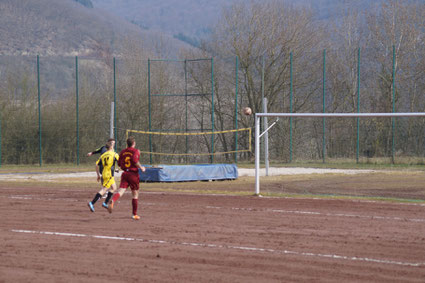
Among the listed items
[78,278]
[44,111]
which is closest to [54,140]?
[44,111]

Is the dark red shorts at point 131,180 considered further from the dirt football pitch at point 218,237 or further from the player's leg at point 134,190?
the dirt football pitch at point 218,237

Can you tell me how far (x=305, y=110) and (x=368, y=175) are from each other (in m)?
9.86

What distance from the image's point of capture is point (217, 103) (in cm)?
3412

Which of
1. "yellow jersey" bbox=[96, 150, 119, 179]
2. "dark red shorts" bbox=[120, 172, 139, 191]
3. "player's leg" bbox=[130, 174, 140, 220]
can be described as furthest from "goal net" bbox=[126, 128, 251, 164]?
"player's leg" bbox=[130, 174, 140, 220]

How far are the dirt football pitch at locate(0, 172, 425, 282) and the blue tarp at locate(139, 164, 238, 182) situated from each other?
400cm

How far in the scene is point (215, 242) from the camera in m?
10.1

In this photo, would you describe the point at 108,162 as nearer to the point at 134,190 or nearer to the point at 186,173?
the point at 134,190

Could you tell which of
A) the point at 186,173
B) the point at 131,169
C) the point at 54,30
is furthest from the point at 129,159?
the point at 54,30

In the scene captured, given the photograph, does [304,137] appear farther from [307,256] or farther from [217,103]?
[307,256]

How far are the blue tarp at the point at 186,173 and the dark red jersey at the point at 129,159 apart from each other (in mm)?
9228

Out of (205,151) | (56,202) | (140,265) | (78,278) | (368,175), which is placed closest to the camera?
(78,278)

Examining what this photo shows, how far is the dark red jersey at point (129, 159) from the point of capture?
1301 centimetres

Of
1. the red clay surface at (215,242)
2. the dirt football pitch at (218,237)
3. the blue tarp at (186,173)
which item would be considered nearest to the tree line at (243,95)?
the blue tarp at (186,173)

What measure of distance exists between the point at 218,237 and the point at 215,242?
48cm
